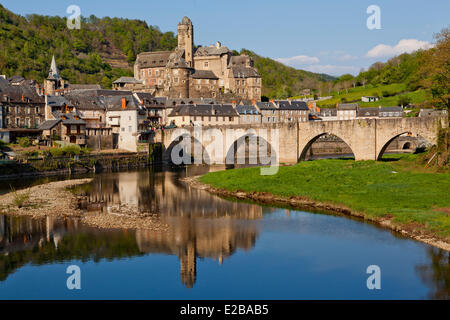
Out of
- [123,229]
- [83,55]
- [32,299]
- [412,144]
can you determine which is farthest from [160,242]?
[83,55]

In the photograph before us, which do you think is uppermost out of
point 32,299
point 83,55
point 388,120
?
point 83,55

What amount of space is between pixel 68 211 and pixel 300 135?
106 ft

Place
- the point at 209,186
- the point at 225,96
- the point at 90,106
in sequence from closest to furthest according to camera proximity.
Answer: the point at 209,186, the point at 90,106, the point at 225,96

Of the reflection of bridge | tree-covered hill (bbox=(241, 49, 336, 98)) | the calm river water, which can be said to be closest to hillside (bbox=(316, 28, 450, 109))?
tree-covered hill (bbox=(241, 49, 336, 98))

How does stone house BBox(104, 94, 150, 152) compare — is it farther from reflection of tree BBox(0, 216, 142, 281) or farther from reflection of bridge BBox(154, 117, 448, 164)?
reflection of tree BBox(0, 216, 142, 281)

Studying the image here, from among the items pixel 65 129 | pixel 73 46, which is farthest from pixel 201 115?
pixel 73 46

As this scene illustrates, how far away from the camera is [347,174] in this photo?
46.0m

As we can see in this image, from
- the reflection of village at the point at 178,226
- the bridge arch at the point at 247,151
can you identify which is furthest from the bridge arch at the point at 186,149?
the reflection of village at the point at 178,226

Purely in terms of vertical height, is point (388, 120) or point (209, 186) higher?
point (388, 120)

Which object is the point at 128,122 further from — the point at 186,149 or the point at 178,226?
the point at 178,226

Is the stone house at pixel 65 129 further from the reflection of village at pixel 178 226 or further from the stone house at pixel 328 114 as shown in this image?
the stone house at pixel 328 114

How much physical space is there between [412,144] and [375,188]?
57407 mm

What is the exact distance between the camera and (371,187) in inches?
1571

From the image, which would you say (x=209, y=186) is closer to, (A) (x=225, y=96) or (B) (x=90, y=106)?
(B) (x=90, y=106)
